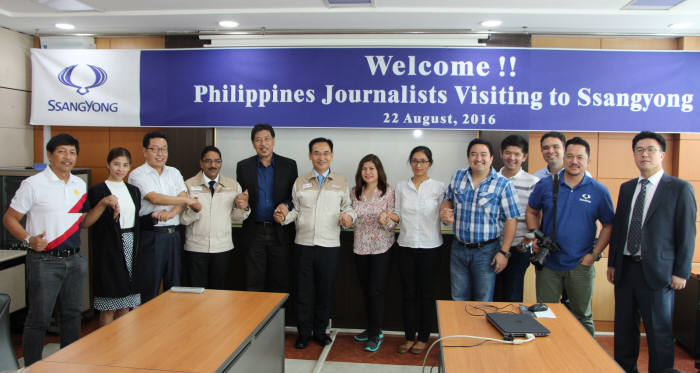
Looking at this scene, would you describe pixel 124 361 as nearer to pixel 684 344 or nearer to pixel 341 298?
pixel 341 298

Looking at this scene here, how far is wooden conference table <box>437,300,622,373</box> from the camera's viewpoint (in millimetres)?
1724

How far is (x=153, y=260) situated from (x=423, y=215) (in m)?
2.13

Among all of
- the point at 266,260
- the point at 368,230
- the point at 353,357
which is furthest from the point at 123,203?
the point at 353,357

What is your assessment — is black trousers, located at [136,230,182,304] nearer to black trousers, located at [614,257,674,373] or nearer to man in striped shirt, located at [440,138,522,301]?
man in striped shirt, located at [440,138,522,301]

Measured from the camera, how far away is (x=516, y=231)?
3354 millimetres

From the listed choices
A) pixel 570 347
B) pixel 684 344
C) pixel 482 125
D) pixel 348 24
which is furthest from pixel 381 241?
pixel 684 344

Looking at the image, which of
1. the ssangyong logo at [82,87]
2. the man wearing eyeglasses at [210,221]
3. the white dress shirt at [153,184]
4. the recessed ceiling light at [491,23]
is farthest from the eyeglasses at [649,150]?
the ssangyong logo at [82,87]

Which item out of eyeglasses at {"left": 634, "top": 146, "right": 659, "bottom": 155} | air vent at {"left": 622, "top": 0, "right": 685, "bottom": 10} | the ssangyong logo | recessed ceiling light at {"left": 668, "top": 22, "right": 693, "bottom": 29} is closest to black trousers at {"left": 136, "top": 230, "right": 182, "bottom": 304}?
the ssangyong logo

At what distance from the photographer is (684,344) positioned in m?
3.86

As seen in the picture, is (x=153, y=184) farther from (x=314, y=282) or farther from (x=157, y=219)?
(x=314, y=282)

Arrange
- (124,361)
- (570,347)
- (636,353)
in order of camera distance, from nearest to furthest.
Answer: (124,361) → (570,347) → (636,353)

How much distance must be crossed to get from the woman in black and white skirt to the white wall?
2.22 metres

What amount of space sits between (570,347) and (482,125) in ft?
8.66

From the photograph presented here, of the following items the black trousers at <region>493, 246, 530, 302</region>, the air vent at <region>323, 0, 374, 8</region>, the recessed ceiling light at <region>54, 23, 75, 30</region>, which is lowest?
the black trousers at <region>493, 246, 530, 302</region>
